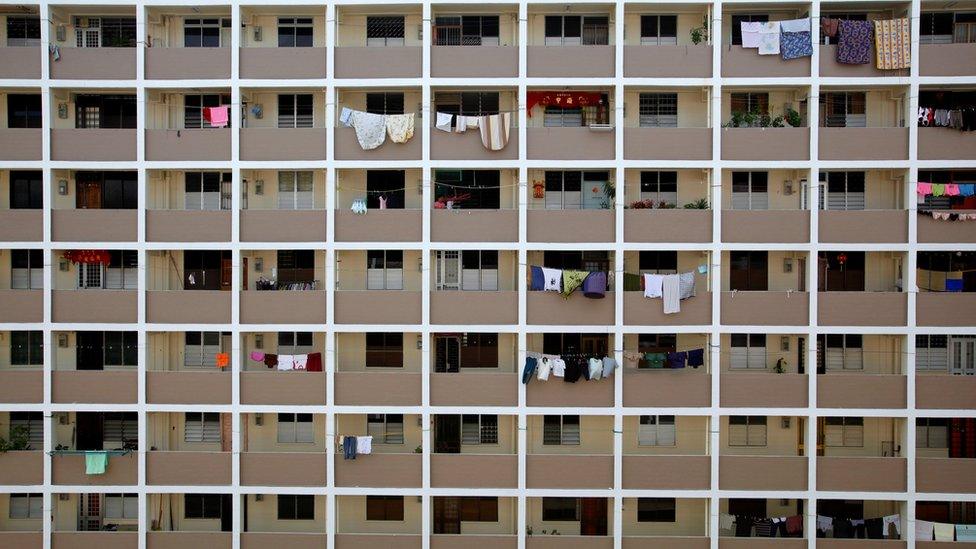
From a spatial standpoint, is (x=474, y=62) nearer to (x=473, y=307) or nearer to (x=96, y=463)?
(x=473, y=307)

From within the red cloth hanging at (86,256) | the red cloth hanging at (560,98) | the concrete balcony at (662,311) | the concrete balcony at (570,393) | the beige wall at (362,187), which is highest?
the red cloth hanging at (560,98)

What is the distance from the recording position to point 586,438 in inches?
711

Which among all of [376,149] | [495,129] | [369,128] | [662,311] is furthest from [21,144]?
[662,311]

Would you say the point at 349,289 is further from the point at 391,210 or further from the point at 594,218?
the point at 594,218

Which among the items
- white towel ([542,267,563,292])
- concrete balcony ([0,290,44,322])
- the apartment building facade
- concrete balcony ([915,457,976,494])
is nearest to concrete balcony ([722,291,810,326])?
the apartment building facade

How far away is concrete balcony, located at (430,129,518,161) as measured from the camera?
17266 millimetres

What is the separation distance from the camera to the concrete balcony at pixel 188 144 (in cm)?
1739

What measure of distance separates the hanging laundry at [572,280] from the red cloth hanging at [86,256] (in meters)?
10.8

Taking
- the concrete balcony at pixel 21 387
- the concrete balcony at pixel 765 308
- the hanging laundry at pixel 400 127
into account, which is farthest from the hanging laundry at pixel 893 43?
the concrete balcony at pixel 21 387

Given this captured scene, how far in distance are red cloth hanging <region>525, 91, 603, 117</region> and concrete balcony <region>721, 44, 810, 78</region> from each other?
2975 mm

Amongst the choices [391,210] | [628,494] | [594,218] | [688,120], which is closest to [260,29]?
[391,210]

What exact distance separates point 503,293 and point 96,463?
32.7 ft

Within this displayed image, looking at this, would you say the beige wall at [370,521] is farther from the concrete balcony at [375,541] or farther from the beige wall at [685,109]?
the beige wall at [685,109]

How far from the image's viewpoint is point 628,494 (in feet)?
56.1
